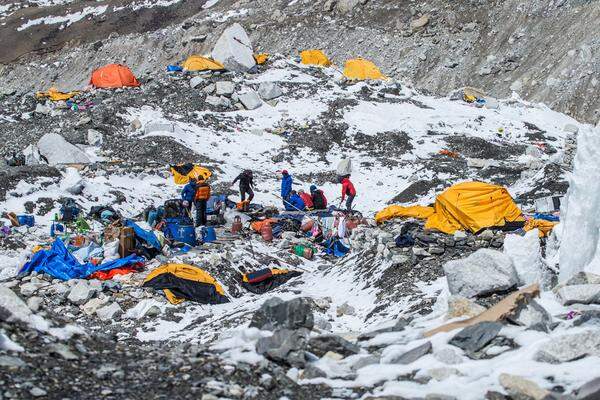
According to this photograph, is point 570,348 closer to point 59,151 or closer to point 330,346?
point 330,346

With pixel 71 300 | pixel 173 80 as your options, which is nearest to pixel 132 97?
pixel 173 80

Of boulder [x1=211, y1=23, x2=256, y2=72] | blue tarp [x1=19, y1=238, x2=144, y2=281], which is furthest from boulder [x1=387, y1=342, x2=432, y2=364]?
boulder [x1=211, y1=23, x2=256, y2=72]

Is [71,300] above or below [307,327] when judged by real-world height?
below

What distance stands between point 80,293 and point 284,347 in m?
5.93

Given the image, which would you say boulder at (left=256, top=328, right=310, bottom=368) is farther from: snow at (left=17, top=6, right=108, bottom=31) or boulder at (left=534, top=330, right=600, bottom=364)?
snow at (left=17, top=6, right=108, bottom=31)

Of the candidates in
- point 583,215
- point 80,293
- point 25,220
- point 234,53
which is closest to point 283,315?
point 583,215

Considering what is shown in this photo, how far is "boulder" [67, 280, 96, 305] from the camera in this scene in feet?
35.1

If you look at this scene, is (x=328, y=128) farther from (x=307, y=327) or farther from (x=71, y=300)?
(x=307, y=327)

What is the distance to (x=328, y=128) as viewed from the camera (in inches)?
917

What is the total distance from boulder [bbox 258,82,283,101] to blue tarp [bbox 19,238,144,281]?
13846 mm

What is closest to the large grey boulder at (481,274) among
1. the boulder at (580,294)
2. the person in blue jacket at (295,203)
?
the boulder at (580,294)

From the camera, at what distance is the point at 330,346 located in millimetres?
6031

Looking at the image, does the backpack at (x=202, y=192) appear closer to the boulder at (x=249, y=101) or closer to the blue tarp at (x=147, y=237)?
the blue tarp at (x=147, y=237)

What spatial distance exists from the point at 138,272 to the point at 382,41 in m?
29.0
